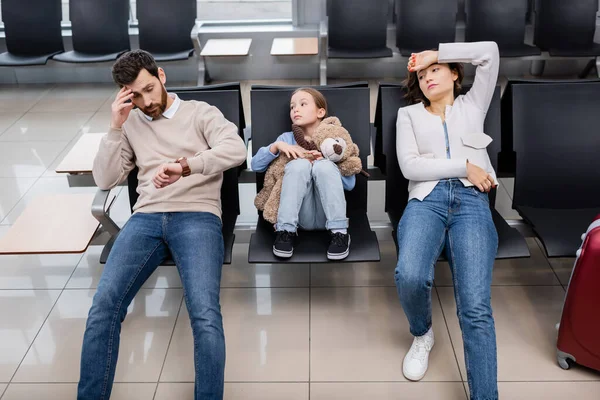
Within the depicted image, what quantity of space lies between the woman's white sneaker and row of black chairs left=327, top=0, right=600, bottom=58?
294 cm

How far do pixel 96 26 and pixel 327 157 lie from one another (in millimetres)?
3452

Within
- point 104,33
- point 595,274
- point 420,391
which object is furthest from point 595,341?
point 104,33

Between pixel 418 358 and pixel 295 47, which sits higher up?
pixel 295 47

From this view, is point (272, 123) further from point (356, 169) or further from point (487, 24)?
point (487, 24)

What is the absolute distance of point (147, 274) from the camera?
196 centimetres

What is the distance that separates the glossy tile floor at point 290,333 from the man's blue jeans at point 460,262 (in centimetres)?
21

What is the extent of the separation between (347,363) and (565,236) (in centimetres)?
93

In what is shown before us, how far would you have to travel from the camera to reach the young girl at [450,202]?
1.79 meters

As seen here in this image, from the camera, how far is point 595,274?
1737 millimetres

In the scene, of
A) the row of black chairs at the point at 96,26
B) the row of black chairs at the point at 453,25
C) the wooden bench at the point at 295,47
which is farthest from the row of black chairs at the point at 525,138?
the row of black chairs at the point at 96,26

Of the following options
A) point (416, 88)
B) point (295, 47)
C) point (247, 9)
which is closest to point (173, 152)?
point (416, 88)

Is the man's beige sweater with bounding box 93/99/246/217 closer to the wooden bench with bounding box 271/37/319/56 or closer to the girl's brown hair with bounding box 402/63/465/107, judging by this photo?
Answer: the girl's brown hair with bounding box 402/63/465/107

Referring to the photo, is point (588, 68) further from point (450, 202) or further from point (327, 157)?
point (327, 157)

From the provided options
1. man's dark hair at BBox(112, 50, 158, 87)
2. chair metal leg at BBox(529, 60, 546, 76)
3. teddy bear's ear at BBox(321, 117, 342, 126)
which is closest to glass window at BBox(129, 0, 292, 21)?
chair metal leg at BBox(529, 60, 546, 76)
